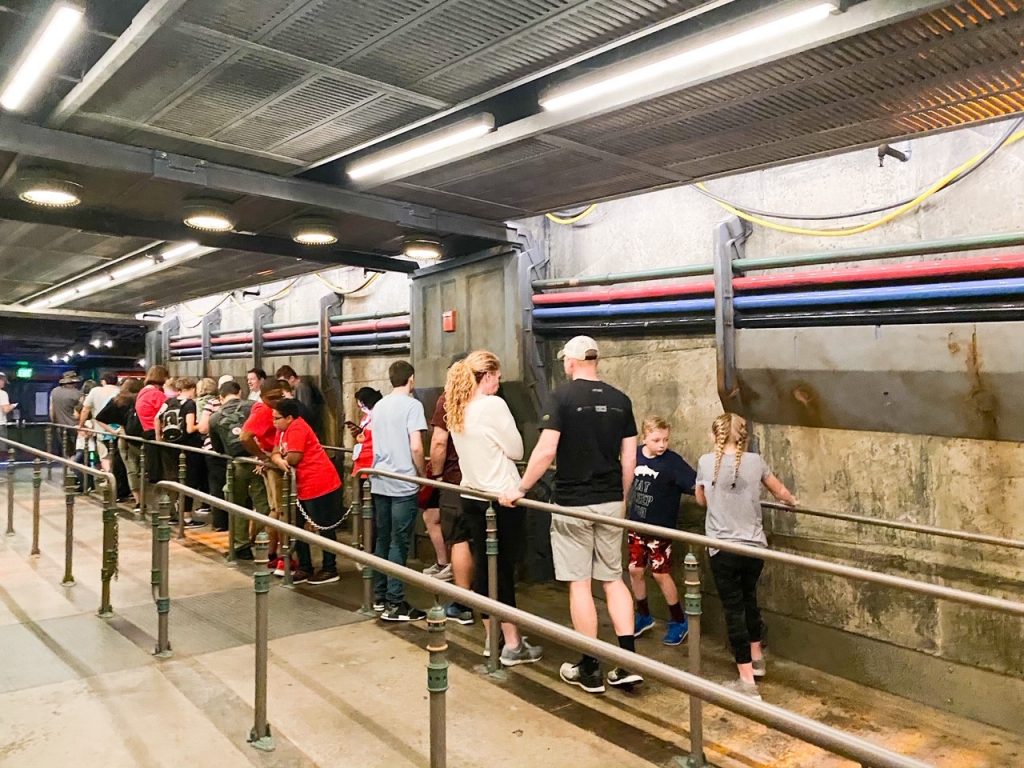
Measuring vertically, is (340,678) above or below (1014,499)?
below

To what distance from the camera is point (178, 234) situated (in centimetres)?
534

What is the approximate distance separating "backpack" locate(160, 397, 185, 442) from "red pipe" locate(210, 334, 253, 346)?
10.2ft

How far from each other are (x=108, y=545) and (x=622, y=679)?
293 cm

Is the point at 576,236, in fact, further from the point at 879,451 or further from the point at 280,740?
the point at 280,740

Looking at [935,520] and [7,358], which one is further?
[7,358]

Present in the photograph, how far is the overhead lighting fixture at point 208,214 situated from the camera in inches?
179

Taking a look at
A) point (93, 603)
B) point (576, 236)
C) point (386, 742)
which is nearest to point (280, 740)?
point (386, 742)

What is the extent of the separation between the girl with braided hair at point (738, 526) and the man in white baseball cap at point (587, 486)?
65 centimetres

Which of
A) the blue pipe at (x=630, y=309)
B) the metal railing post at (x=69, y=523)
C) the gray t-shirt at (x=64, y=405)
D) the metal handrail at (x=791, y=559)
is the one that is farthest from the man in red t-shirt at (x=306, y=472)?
the gray t-shirt at (x=64, y=405)

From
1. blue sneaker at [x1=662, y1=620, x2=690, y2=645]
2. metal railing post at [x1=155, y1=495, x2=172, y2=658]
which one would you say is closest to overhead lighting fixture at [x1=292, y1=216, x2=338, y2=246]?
metal railing post at [x1=155, y1=495, x2=172, y2=658]

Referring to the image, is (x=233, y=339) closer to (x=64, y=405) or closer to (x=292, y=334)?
(x=292, y=334)

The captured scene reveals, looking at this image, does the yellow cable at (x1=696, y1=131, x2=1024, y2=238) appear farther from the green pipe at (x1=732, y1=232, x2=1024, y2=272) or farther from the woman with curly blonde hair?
the woman with curly blonde hair

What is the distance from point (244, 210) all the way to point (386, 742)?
337 centimetres

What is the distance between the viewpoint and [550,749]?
3000 millimetres
